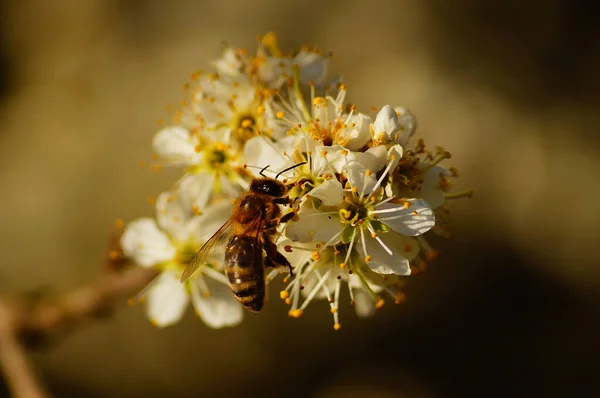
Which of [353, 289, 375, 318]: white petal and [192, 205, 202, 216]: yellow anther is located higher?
[192, 205, 202, 216]: yellow anther

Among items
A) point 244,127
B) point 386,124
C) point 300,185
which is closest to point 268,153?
point 300,185

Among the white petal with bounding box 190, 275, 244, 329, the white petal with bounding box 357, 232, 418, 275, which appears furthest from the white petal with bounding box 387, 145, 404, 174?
the white petal with bounding box 190, 275, 244, 329

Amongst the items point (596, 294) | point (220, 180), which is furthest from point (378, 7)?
point (220, 180)

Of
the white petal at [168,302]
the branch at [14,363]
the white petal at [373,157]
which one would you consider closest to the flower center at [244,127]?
the white petal at [373,157]

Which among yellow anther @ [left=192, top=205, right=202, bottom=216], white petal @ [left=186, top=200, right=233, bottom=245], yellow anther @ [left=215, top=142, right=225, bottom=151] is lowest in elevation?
white petal @ [left=186, top=200, right=233, bottom=245]

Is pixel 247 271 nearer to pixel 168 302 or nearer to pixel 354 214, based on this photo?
pixel 354 214

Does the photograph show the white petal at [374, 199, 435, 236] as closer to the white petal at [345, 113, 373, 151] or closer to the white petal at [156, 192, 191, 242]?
the white petal at [345, 113, 373, 151]

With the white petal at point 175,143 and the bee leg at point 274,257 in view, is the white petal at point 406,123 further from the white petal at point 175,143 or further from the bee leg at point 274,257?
the white petal at point 175,143

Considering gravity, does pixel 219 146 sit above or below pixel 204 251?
above
